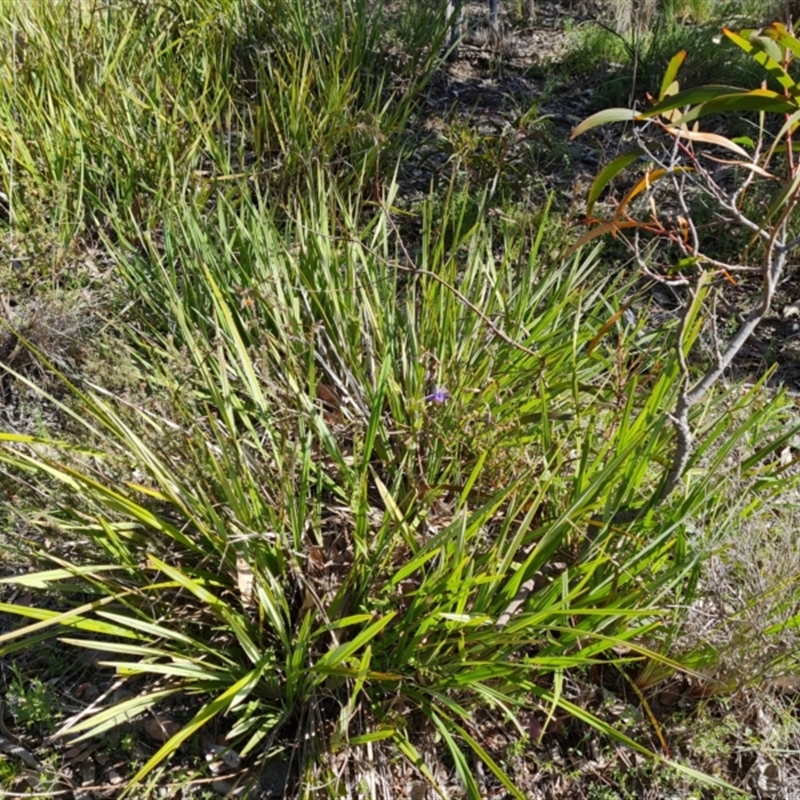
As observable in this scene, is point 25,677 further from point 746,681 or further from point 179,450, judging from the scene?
point 746,681

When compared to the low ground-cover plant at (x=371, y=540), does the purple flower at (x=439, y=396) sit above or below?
above

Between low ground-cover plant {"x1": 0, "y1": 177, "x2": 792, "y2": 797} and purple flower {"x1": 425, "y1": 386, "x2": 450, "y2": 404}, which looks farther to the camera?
purple flower {"x1": 425, "y1": 386, "x2": 450, "y2": 404}

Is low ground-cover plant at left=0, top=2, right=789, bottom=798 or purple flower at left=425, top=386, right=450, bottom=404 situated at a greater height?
purple flower at left=425, top=386, right=450, bottom=404

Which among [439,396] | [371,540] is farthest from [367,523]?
[439,396]

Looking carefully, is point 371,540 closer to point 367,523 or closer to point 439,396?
point 367,523

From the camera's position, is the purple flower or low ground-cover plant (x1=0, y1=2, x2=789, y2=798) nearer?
low ground-cover plant (x1=0, y1=2, x2=789, y2=798)

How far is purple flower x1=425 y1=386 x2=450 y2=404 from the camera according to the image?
6.22 feet

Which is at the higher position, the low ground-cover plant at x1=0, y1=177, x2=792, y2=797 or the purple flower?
the purple flower

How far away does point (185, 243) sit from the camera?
2.43m

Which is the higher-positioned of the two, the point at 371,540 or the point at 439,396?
the point at 439,396

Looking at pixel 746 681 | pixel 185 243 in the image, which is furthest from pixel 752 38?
pixel 185 243

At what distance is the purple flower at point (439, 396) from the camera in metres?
1.90

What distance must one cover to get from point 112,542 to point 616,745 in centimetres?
114

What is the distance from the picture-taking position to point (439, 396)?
6.22 ft
